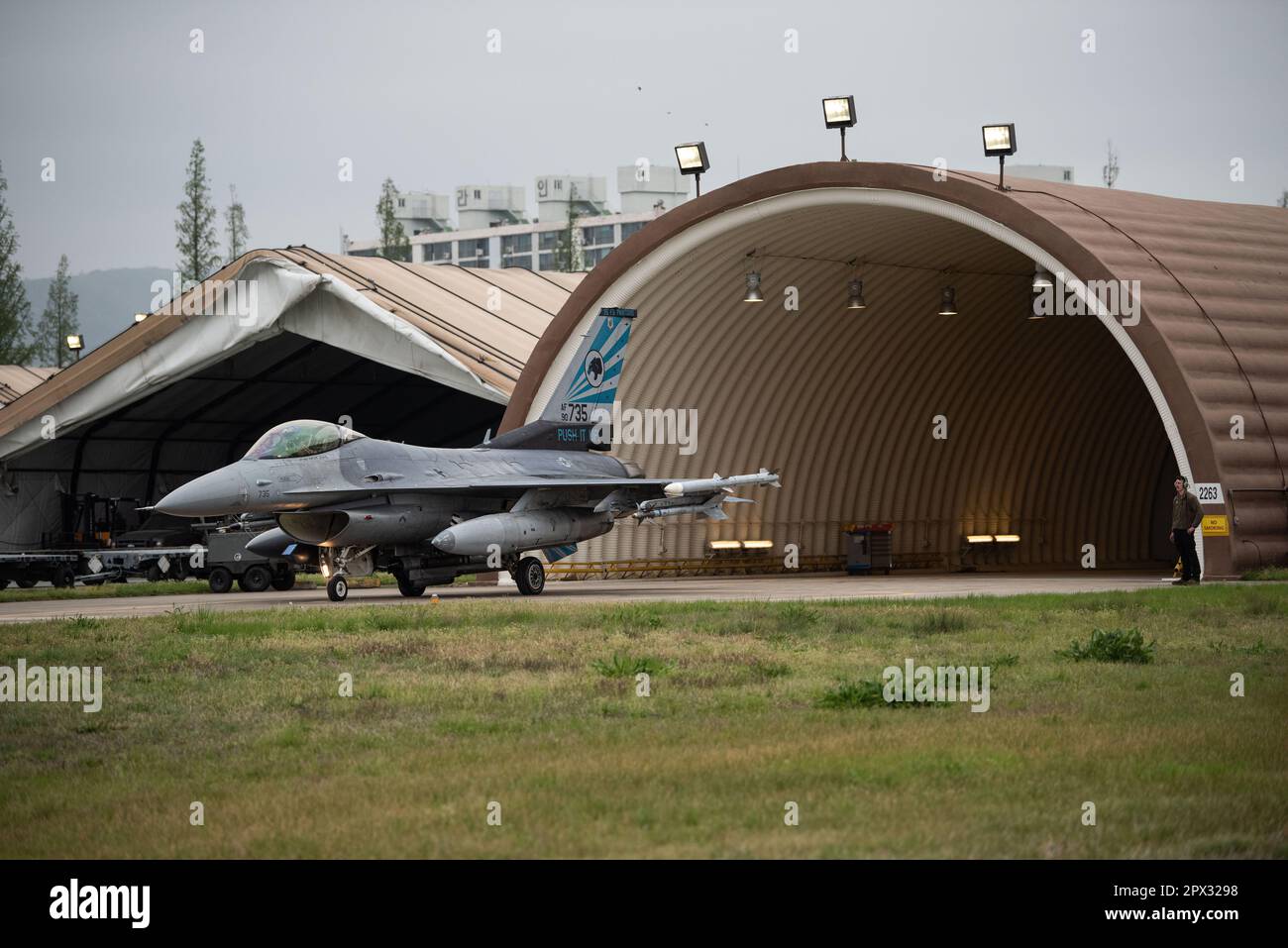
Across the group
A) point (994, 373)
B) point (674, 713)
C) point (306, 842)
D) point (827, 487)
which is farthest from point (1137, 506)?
point (306, 842)

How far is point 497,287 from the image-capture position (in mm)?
42562

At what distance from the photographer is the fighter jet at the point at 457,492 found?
23.6m

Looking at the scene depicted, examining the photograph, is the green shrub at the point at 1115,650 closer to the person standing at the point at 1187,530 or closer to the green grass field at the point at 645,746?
the green grass field at the point at 645,746

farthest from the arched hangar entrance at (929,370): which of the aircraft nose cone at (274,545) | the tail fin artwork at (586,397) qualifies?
the aircraft nose cone at (274,545)

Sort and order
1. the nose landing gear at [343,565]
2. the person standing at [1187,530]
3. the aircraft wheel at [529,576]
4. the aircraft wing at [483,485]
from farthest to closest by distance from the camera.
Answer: the aircraft wheel at [529,576], the nose landing gear at [343,565], the aircraft wing at [483,485], the person standing at [1187,530]

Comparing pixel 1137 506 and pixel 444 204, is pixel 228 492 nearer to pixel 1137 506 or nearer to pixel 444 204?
pixel 1137 506

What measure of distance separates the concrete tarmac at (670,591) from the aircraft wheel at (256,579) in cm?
26

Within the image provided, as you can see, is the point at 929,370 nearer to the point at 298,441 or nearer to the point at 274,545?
the point at 274,545

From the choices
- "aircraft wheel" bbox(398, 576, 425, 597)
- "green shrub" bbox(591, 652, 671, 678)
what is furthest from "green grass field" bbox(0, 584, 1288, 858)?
"aircraft wheel" bbox(398, 576, 425, 597)

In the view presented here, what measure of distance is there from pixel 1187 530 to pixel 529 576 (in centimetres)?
1130

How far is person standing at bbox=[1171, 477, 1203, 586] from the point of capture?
23109 mm

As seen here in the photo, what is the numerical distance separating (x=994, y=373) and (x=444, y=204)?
13374 centimetres

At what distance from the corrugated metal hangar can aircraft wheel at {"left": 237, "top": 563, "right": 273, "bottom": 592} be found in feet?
20.2
